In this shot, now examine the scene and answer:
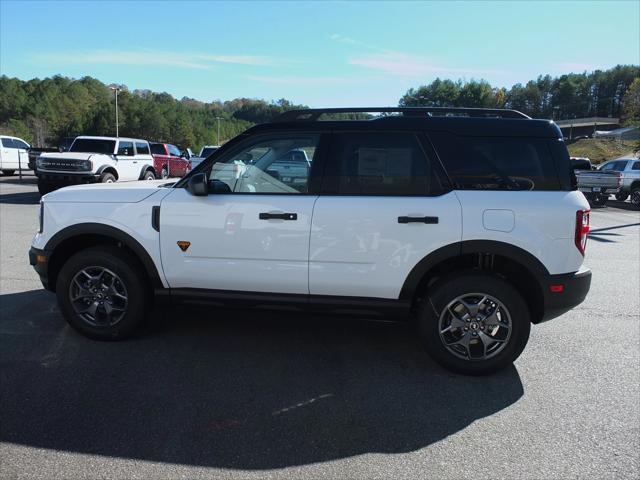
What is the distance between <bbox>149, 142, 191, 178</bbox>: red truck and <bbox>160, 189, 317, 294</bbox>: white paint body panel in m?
18.9

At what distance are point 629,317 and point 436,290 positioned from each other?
3052 mm

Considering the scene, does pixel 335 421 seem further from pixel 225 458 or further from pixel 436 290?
pixel 436 290

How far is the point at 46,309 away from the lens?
5297 mm

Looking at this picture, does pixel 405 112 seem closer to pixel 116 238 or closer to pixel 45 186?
pixel 116 238

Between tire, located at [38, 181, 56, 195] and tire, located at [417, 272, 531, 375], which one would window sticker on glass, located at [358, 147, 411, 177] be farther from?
tire, located at [38, 181, 56, 195]

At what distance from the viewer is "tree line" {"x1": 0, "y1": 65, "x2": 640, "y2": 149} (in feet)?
297

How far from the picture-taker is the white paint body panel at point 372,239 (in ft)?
12.7

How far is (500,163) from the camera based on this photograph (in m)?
3.93

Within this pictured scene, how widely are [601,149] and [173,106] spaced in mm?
100145

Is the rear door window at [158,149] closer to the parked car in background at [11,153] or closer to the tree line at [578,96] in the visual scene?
the parked car in background at [11,153]

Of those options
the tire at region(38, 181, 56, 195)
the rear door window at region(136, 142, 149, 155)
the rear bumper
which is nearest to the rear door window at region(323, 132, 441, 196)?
the rear bumper

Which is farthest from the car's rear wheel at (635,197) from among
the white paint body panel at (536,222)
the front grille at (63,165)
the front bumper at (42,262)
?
the front bumper at (42,262)

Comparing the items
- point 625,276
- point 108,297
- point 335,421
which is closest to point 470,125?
point 335,421

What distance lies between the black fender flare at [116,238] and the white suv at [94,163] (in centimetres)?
1123
